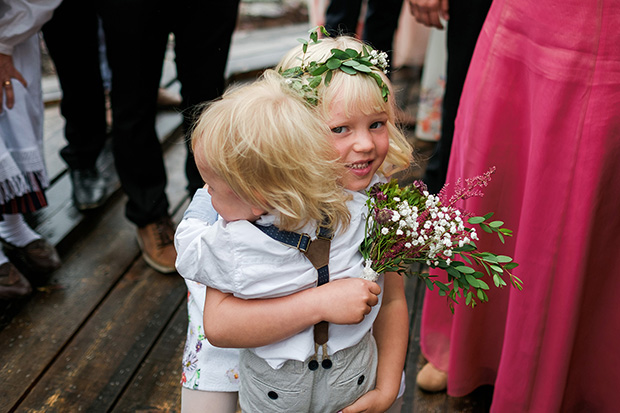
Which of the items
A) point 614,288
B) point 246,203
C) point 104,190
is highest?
point 246,203

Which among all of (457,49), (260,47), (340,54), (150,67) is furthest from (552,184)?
(260,47)

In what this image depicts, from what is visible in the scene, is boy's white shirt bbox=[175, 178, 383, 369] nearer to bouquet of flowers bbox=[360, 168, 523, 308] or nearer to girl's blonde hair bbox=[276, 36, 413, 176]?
bouquet of flowers bbox=[360, 168, 523, 308]

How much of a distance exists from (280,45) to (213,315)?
3.37m

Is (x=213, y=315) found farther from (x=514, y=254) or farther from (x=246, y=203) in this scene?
(x=514, y=254)

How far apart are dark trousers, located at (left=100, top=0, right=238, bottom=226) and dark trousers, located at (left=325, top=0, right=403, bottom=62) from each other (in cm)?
73

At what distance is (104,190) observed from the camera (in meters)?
2.29

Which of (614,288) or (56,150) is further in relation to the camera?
(56,150)

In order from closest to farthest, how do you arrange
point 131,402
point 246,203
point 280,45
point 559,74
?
point 246,203
point 559,74
point 131,402
point 280,45

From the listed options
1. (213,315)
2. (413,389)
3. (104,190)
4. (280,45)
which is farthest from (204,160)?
(280,45)

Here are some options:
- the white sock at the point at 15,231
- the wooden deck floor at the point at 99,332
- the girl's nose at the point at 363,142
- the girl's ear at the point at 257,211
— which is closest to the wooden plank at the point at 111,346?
the wooden deck floor at the point at 99,332

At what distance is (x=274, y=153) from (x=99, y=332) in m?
1.16

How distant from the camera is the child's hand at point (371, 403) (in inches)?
38.8

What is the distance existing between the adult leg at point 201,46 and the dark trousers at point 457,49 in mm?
728

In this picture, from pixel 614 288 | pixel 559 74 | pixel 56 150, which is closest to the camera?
pixel 559 74
